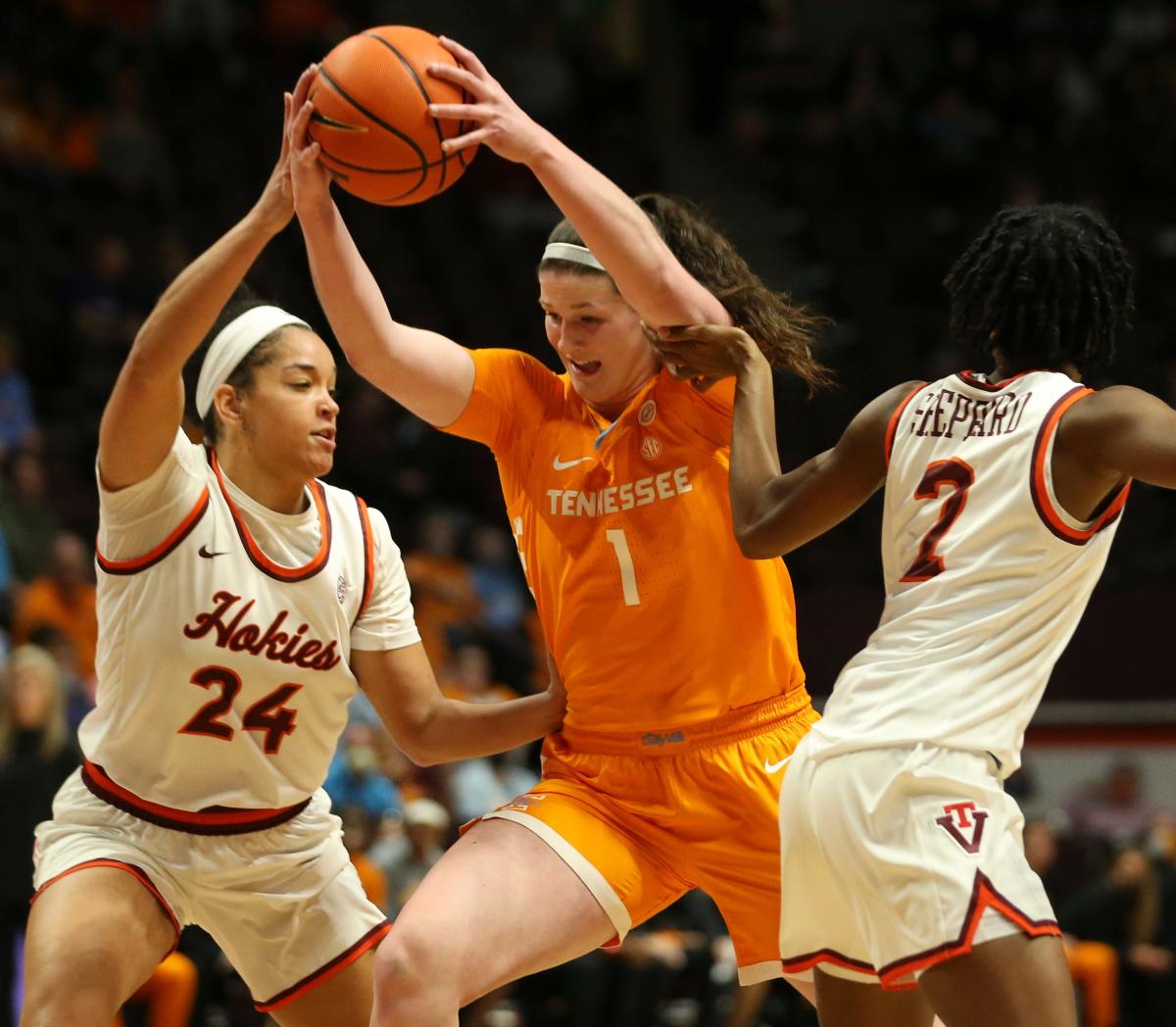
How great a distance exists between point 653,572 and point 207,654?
113 cm

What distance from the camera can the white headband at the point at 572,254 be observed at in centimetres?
443

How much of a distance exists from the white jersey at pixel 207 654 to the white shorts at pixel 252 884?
2.1 inches

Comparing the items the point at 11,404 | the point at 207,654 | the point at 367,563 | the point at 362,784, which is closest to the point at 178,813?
the point at 207,654

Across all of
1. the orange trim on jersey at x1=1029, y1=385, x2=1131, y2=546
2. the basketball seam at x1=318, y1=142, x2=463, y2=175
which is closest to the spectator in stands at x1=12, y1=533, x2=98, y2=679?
the basketball seam at x1=318, y1=142, x2=463, y2=175

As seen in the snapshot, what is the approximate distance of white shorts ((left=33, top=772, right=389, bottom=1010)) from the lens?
4457 millimetres

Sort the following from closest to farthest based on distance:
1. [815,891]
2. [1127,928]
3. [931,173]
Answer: [815,891], [1127,928], [931,173]

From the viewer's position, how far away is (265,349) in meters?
4.64

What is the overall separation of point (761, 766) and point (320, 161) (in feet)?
5.84

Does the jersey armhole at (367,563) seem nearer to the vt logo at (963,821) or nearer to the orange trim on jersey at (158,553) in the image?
the orange trim on jersey at (158,553)

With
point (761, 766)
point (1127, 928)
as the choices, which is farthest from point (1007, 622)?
point (1127, 928)

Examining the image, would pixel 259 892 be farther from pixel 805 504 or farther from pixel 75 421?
pixel 75 421

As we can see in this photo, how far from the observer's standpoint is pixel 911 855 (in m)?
3.35

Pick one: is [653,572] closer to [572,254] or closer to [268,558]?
[572,254]

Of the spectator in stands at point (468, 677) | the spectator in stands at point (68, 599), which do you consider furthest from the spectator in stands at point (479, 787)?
the spectator in stands at point (68, 599)
